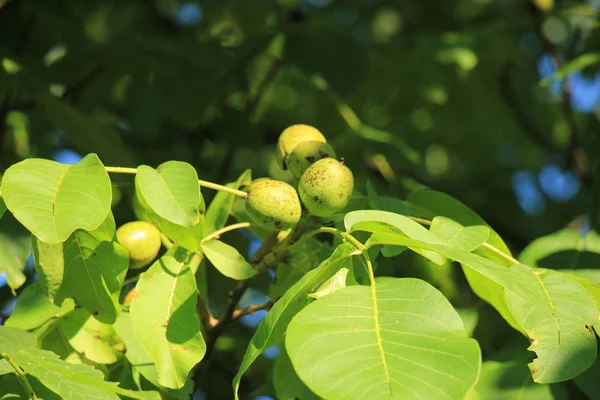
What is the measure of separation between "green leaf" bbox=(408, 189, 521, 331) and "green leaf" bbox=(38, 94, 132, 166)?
106 cm

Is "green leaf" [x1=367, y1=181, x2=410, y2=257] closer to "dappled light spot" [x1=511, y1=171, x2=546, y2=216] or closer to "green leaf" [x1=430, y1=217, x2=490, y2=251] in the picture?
"green leaf" [x1=430, y1=217, x2=490, y2=251]

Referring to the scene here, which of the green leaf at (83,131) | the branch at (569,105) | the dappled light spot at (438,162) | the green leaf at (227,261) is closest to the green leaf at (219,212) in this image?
the green leaf at (227,261)

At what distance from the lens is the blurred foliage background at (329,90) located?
2652mm

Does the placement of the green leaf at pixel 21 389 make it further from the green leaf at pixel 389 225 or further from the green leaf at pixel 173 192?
the green leaf at pixel 389 225

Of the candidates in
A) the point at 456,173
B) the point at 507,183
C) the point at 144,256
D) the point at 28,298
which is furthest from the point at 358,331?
the point at 456,173

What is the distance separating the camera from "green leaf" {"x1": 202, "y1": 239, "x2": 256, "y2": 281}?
151 centimetres

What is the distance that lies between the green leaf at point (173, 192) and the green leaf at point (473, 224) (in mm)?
609

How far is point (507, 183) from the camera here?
4.05 meters

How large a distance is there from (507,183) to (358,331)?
312 centimetres

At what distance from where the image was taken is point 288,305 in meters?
1.31

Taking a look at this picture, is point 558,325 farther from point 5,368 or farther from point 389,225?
point 5,368

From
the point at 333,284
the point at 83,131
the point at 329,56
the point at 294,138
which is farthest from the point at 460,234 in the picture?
the point at 329,56

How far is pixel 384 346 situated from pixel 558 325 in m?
0.41

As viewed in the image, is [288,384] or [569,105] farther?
[569,105]
